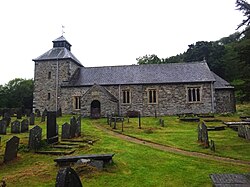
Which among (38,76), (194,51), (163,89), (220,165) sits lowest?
(220,165)

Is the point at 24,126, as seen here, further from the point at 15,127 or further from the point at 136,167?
the point at 136,167

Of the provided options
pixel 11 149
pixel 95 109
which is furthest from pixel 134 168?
pixel 95 109

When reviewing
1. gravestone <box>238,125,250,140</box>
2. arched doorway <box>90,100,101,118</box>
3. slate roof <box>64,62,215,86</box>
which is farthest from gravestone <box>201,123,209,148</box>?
slate roof <box>64,62,215,86</box>

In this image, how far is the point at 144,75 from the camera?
3106 centimetres

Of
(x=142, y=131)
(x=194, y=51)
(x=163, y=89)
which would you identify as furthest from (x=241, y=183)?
(x=194, y=51)

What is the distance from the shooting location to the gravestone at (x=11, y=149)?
8.91 meters

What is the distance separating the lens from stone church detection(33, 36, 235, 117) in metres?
28.1

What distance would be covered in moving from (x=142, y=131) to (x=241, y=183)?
11.5 m

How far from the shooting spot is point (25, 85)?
51.8m

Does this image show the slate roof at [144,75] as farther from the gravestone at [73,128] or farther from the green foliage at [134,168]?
the green foliage at [134,168]

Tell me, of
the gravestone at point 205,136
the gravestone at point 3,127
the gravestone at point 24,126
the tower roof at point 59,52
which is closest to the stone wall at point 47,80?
the tower roof at point 59,52

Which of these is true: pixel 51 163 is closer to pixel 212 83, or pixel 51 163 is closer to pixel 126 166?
pixel 126 166

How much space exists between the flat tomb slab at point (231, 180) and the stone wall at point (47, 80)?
27.8m

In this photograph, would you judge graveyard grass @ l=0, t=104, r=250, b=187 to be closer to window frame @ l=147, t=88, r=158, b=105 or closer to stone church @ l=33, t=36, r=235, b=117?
stone church @ l=33, t=36, r=235, b=117
